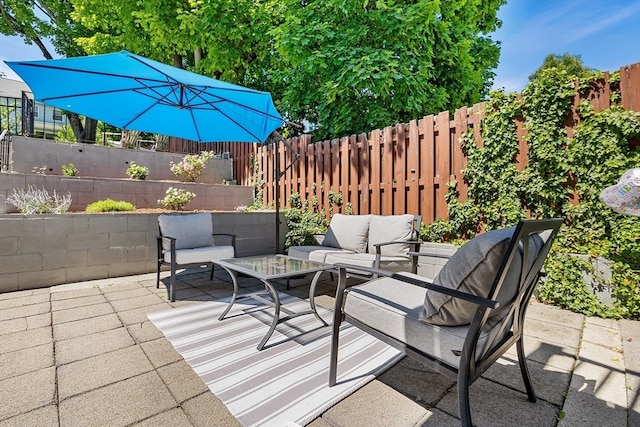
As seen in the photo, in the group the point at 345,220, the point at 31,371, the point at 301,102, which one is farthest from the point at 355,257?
the point at 301,102

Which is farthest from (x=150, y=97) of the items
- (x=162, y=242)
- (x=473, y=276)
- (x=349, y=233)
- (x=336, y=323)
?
(x=473, y=276)

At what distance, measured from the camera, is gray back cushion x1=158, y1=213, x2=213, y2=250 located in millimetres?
3984

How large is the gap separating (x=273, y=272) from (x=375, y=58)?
15.5ft

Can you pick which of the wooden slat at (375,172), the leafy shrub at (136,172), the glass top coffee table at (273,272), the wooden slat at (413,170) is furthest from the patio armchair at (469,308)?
the leafy shrub at (136,172)

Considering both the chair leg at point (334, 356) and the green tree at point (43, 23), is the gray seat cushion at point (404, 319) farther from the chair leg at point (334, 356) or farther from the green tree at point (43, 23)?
the green tree at point (43, 23)

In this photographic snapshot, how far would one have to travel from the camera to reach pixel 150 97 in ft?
12.9

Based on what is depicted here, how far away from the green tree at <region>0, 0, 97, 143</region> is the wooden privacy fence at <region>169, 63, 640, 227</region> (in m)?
10.0

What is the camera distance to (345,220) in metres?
4.39

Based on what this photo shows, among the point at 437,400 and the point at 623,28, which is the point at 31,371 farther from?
the point at 623,28

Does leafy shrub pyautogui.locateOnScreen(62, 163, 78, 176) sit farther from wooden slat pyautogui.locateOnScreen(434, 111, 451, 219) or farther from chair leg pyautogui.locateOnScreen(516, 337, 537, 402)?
chair leg pyautogui.locateOnScreen(516, 337, 537, 402)

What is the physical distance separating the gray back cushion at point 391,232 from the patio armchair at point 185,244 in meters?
1.88

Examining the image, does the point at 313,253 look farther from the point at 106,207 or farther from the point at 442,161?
the point at 106,207

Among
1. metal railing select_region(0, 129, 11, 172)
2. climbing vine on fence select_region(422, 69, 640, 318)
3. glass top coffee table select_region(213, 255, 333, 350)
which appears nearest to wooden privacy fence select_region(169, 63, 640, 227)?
climbing vine on fence select_region(422, 69, 640, 318)

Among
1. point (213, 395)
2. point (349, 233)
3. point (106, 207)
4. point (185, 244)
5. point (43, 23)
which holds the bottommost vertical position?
point (213, 395)
